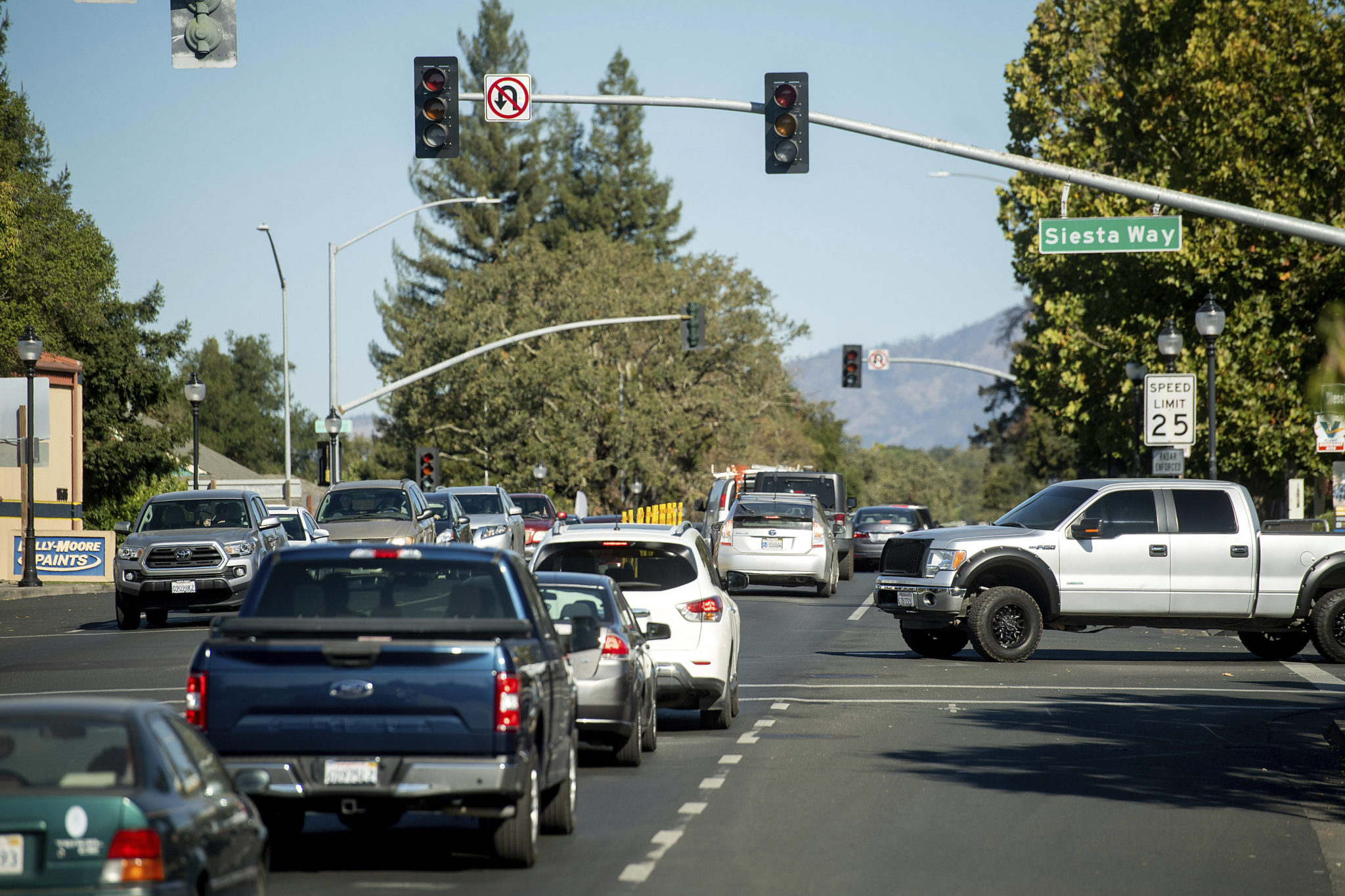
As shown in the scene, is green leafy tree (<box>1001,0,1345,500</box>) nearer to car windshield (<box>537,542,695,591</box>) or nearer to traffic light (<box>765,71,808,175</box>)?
traffic light (<box>765,71,808,175</box>)

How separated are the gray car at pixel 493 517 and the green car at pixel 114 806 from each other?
28370 millimetres

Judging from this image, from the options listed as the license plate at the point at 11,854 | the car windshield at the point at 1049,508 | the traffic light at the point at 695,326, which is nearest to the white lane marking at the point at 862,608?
the car windshield at the point at 1049,508

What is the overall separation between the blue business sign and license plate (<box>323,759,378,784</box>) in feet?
102

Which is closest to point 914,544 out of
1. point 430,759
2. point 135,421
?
point 430,759

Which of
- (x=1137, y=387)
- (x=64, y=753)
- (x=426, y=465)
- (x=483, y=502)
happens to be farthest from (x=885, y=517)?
(x=64, y=753)

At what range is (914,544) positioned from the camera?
21.4 m

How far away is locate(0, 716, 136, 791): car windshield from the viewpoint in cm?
595

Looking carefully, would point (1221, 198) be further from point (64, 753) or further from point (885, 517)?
point (64, 753)

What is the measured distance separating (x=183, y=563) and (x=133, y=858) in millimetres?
21028

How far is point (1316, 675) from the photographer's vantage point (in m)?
20.2

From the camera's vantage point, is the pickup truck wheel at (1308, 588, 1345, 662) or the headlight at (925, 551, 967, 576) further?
the pickup truck wheel at (1308, 588, 1345, 662)

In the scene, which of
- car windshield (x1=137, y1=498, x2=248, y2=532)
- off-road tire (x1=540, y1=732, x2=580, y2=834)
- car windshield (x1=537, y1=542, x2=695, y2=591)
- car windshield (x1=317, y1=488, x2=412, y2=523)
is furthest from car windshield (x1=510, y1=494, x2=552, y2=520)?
off-road tire (x1=540, y1=732, x2=580, y2=834)

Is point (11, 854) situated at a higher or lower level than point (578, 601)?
lower

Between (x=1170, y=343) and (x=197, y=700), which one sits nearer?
(x=197, y=700)
